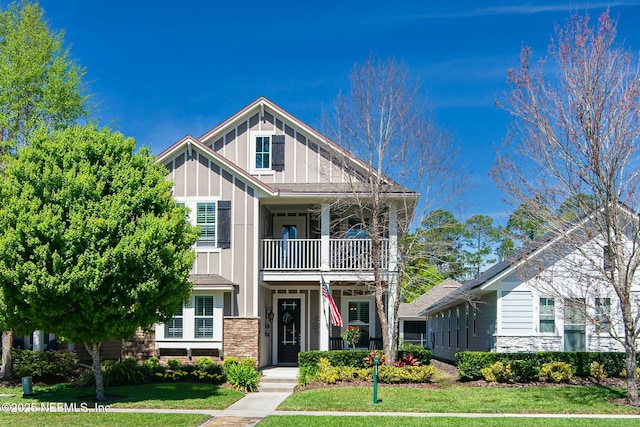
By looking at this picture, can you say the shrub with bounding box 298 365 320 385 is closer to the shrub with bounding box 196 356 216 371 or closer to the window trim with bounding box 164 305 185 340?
the shrub with bounding box 196 356 216 371

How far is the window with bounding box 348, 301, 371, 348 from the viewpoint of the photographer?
2545 centimetres

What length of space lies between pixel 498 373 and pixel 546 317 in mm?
3721

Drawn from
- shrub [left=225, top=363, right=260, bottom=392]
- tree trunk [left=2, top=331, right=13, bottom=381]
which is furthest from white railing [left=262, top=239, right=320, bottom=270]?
tree trunk [left=2, top=331, right=13, bottom=381]

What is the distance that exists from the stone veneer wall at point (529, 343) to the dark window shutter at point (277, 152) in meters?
9.59

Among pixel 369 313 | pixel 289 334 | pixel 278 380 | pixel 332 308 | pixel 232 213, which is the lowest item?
pixel 278 380

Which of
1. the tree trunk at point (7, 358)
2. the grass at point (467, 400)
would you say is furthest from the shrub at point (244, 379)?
the tree trunk at point (7, 358)

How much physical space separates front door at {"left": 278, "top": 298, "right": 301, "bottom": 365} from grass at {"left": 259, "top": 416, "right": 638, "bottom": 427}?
11775mm

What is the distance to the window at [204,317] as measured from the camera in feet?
73.2

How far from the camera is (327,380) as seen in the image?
19.1m

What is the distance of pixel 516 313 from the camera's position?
22047 millimetres

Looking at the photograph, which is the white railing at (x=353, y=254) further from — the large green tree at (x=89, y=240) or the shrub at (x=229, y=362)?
the large green tree at (x=89, y=240)

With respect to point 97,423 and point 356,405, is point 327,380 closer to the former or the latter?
point 356,405

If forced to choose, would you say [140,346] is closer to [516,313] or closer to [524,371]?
[524,371]

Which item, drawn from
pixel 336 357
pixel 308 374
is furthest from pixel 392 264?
pixel 308 374
